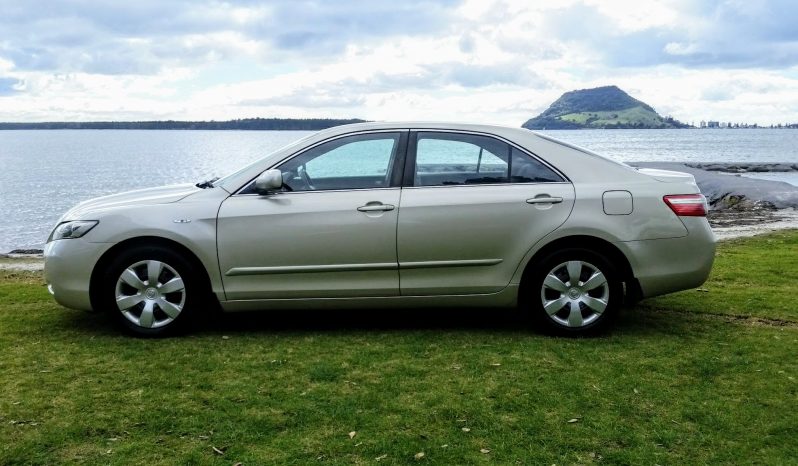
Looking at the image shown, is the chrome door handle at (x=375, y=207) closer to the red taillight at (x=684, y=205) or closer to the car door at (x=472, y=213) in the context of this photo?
the car door at (x=472, y=213)

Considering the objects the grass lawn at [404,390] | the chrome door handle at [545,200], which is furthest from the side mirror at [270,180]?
the chrome door handle at [545,200]

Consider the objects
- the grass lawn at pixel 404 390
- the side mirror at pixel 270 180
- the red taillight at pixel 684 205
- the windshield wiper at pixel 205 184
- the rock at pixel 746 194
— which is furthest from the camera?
the rock at pixel 746 194

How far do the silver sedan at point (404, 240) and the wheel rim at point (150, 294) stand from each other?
1 cm

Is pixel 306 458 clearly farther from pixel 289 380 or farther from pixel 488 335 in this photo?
pixel 488 335

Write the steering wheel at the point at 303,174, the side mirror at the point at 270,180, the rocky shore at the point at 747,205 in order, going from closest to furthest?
the side mirror at the point at 270,180, the steering wheel at the point at 303,174, the rocky shore at the point at 747,205

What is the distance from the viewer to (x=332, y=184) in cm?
595

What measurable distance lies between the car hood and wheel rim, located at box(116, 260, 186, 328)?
0.52 m

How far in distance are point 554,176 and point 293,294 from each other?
2243mm

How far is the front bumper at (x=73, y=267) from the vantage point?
5.85 meters

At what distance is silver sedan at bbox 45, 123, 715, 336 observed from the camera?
5777 mm

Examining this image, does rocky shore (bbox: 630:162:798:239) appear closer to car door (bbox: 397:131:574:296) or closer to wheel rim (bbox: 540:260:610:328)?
wheel rim (bbox: 540:260:610:328)

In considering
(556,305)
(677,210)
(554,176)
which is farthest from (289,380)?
(677,210)

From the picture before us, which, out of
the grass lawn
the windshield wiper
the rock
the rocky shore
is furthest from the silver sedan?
the rock

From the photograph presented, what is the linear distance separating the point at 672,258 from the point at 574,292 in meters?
0.81
